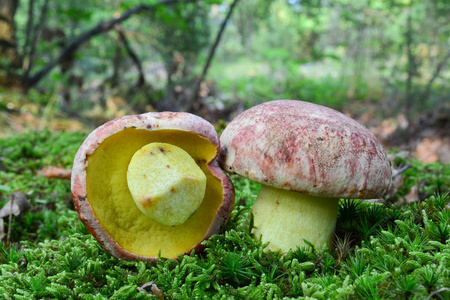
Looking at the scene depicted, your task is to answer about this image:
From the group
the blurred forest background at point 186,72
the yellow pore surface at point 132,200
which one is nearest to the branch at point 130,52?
the blurred forest background at point 186,72

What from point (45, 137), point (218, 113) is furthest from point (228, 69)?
point (45, 137)

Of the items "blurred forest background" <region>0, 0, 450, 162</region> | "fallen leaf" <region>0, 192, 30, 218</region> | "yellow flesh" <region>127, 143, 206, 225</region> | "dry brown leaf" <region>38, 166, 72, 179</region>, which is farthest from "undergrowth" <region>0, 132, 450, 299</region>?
"blurred forest background" <region>0, 0, 450, 162</region>

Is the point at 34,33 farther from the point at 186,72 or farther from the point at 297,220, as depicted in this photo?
the point at 297,220

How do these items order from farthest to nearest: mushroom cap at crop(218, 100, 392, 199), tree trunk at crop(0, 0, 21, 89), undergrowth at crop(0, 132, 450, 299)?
1. tree trunk at crop(0, 0, 21, 89)
2. mushroom cap at crop(218, 100, 392, 199)
3. undergrowth at crop(0, 132, 450, 299)

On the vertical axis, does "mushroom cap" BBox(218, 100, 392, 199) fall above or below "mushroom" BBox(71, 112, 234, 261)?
above

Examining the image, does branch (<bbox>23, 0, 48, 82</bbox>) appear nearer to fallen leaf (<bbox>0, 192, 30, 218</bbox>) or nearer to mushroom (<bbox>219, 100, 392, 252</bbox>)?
fallen leaf (<bbox>0, 192, 30, 218</bbox>)
